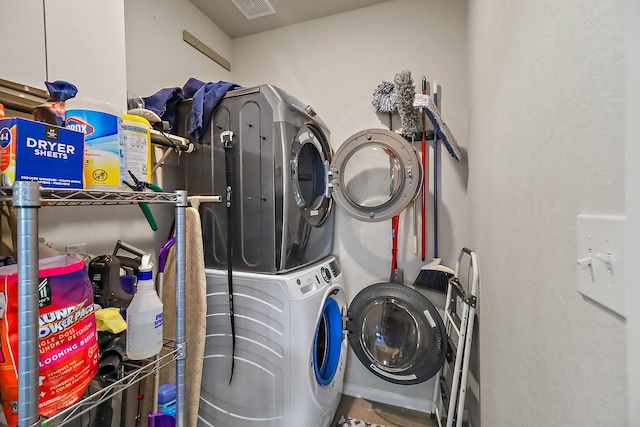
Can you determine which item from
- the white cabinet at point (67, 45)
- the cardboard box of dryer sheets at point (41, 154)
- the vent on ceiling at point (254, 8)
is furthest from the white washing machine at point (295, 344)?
the vent on ceiling at point (254, 8)

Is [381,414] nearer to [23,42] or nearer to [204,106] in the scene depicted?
[204,106]

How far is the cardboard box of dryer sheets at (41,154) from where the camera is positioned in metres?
0.58

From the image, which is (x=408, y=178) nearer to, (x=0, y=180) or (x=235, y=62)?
(x=0, y=180)

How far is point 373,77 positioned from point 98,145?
178 cm

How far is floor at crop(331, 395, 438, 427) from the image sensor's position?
5.91 ft

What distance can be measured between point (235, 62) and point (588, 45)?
8.07 feet

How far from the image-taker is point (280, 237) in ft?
4.44

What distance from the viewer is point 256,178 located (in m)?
1.37

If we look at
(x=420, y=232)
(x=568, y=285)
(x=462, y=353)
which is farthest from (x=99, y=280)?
(x=420, y=232)

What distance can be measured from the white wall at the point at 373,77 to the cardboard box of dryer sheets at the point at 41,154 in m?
1.63

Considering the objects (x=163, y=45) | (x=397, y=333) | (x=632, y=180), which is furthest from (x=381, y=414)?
(x=163, y=45)

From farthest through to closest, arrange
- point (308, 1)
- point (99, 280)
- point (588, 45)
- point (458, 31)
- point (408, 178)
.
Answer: point (308, 1) → point (458, 31) → point (408, 178) → point (99, 280) → point (588, 45)

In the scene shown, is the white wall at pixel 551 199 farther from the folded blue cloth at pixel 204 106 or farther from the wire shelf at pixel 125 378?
the folded blue cloth at pixel 204 106

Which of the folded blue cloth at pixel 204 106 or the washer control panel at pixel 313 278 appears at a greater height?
the folded blue cloth at pixel 204 106
